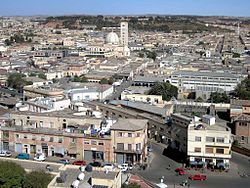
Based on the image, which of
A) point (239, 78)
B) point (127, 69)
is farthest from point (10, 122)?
point (127, 69)

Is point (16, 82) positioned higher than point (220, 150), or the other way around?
point (16, 82)

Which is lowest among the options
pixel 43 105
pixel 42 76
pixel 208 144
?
pixel 42 76

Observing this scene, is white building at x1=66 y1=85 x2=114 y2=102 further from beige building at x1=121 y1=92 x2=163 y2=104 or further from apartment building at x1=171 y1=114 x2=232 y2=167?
apartment building at x1=171 y1=114 x2=232 y2=167

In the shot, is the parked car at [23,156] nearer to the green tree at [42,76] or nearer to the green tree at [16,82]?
the green tree at [16,82]

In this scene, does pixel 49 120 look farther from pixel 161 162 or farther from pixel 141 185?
pixel 141 185

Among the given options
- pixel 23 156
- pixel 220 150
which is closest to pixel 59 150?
pixel 23 156

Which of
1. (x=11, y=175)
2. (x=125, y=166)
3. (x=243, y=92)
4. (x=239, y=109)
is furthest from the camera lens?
(x=243, y=92)

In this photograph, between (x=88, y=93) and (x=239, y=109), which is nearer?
(x=239, y=109)

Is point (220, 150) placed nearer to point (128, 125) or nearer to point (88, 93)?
point (128, 125)
